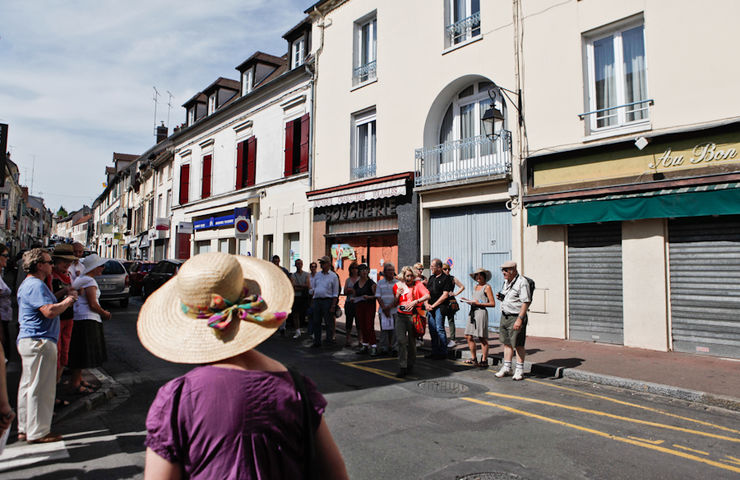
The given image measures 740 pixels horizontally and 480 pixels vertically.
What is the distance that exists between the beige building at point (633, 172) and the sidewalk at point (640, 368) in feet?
2.39

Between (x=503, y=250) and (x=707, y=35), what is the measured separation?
5803mm

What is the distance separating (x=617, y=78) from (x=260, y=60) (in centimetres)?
1728

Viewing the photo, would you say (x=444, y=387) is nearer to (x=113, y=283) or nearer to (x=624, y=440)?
(x=624, y=440)

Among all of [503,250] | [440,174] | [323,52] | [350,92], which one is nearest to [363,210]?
[440,174]

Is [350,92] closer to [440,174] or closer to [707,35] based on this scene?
[440,174]

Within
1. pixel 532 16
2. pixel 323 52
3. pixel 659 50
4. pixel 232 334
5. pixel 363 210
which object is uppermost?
pixel 323 52

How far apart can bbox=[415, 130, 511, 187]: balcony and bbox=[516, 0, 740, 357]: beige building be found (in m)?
0.76

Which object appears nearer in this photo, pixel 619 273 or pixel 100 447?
pixel 100 447

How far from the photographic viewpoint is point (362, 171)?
15859 mm

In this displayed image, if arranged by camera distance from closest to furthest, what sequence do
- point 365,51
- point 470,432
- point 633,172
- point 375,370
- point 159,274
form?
point 470,432, point 375,370, point 633,172, point 365,51, point 159,274

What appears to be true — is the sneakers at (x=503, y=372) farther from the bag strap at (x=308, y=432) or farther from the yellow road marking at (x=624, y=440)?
the bag strap at (x=308, y=432)

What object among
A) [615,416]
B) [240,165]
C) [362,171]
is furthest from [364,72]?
[615,416]

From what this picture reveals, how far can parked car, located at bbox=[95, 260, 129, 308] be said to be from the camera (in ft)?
48.2

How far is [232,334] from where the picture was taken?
147cm
